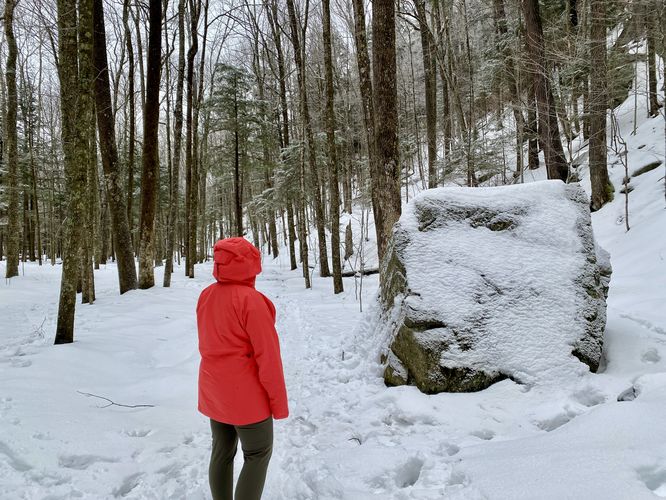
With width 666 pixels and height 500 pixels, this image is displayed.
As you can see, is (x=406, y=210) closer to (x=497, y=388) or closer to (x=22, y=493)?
(x=497, y=388)

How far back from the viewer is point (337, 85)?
23922 mm

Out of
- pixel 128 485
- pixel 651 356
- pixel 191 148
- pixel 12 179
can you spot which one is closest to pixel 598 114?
pixel 651 356

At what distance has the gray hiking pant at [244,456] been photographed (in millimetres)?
2076

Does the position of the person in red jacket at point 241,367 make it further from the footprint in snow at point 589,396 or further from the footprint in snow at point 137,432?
the footprint in snow at point 589,396

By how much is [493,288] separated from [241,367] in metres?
3.09

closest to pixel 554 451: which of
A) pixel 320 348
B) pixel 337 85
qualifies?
pixel 320 348

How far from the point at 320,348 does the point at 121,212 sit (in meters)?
7.49

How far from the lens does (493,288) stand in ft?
13.4

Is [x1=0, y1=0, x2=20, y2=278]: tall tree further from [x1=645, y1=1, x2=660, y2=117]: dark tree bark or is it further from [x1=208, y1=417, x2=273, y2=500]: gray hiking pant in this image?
[x1=645, y1=1, x2=660, y2=117]: dark tree bark

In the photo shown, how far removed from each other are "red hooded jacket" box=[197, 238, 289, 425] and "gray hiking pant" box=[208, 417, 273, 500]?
90 millimetres

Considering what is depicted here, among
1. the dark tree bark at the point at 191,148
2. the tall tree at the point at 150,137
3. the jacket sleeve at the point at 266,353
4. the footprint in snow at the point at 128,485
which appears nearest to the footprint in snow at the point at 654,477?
the jacket sleeve at the point at 266,353

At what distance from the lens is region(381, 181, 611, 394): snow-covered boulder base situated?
3.65 metres

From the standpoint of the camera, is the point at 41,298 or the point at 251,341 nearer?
the point at 251,341

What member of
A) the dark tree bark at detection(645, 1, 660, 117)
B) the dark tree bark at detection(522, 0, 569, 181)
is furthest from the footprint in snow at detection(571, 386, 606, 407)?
the dark tree bark at detection(645, 1, 660, 117)
